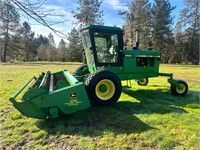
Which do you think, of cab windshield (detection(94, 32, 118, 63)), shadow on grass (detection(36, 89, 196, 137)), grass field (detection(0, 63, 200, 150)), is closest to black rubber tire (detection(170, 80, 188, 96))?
shadow on grass (detection(36, 89, 196, 137))

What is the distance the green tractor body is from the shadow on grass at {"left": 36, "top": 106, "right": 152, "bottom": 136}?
0.22m

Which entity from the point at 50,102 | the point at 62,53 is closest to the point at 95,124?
the point at 50,102

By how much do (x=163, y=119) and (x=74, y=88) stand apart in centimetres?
194

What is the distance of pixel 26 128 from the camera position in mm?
3850

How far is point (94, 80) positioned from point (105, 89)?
413mm

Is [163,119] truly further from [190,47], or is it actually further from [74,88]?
[190,47]

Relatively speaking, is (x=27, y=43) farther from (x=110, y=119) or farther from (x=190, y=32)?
(x=110, y=119)

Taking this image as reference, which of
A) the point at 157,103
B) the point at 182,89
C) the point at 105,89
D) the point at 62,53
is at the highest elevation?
the point at 62,53

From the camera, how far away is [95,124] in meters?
4.03

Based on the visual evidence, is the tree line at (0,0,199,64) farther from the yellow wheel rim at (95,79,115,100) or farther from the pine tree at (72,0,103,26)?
the yellow wheel rim at (95,79,115,100)

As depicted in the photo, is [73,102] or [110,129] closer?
[110,129]

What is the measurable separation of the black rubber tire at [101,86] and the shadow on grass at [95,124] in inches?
11.4

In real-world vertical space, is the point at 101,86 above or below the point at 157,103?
above

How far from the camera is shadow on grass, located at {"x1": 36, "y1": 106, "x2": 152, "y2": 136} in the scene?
3709 millimetres
